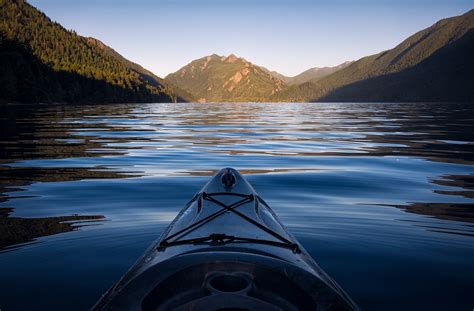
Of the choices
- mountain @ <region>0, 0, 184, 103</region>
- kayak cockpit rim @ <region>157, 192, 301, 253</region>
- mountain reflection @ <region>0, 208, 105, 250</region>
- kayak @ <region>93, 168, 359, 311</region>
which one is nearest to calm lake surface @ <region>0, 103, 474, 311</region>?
mountain reflection @ <region>0, 208, 105, 250</region>

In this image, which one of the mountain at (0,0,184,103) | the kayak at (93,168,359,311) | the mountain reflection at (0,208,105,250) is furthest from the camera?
the mountain at (0,0,184,103)

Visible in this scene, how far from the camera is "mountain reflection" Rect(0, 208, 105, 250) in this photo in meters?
5.40

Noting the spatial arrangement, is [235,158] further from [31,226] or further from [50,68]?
[50,68]

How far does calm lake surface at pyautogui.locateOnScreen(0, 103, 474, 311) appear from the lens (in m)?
4.12

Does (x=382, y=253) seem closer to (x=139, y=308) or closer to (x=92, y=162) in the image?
(x=139, y=308)

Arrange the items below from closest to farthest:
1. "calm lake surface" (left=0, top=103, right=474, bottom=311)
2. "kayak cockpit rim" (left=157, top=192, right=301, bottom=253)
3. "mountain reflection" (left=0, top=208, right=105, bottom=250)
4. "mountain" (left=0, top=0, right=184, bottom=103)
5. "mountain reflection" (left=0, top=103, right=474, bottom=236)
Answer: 1. "kayak cockpit rim" (left=157, top=192, right=301, bottom=253)
2. "calm lake surface" (left=0, top=103, right=474, bottom=311)
3. "mountain reflection" (left=0, top=208, right=105, bottom=250)
4. "mountain reflection" (left=0, top=103, right=474, bottom=236)
5. "mountain" (left=0, top=0, right=184, bottom=103)

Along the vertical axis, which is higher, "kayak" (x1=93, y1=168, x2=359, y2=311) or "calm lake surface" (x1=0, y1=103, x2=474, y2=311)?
"kayak" (x1=93, y1=168, x2=359, y2=311)

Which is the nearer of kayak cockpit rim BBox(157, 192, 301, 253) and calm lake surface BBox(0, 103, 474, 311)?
kayak cockpit rim BBox(157, 192, 301, 253)

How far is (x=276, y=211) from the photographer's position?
7086 millimetres

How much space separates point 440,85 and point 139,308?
20909cm

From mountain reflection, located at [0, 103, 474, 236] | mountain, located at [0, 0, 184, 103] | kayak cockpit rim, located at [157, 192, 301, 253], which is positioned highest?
mountain, located at [0, 0, 184, 103]

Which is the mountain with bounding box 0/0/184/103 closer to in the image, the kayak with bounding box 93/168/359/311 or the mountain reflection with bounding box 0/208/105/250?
the mountain reflection with bounding box 0/208/105/250

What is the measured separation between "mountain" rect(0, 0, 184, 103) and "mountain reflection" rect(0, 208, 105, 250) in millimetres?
61753

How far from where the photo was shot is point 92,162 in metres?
11.9
